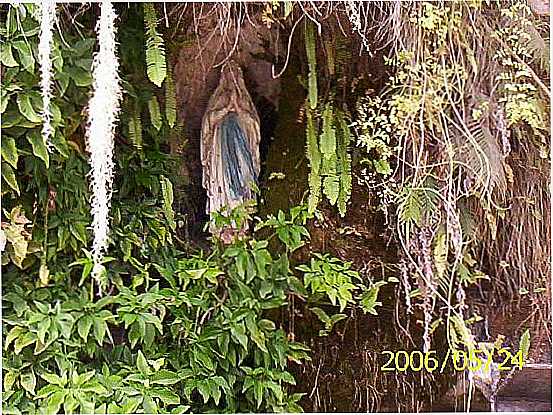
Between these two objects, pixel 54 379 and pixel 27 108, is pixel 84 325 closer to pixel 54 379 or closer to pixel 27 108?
pixel 54 379

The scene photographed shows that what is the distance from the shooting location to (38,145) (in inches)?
58.1

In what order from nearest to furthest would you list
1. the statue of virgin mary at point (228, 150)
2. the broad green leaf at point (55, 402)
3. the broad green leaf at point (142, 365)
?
the broad green leaf at point (55, 402), the broad green leaf at point (142, 365), the statue of virgin mary at point (228, 150)

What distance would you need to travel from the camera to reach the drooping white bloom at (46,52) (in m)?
1.35

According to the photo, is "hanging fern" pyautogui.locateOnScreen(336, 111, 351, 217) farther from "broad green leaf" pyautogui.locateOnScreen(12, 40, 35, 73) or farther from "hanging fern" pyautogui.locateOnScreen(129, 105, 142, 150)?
"broad green leaf" pyautogui.locateOnScreen(12, 40, 35, 73)

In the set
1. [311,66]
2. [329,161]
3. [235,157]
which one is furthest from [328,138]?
[235,157]

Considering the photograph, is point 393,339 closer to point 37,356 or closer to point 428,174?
point 428,174

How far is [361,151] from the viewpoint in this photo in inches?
76.1

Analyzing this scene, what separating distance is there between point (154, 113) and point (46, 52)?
1.29 ft

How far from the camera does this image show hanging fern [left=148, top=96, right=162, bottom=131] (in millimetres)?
1698

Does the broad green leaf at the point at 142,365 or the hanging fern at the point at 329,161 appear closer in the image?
the broad green leaf at the point at 142,365

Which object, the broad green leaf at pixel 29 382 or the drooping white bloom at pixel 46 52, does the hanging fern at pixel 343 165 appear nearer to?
the drooping white bloom at pixel 46 52
